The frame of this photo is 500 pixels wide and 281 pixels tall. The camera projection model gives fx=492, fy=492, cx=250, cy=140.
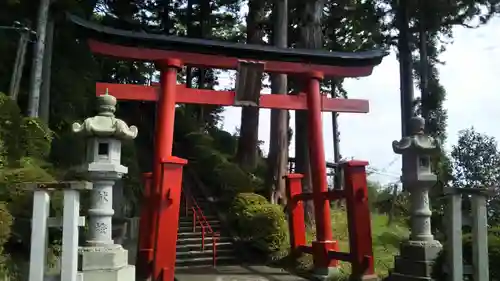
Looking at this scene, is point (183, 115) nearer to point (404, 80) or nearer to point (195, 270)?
point (404, 80)

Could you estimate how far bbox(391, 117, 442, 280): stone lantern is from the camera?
7496mm

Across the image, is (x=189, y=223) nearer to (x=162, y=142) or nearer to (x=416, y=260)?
(x=162, y=142)

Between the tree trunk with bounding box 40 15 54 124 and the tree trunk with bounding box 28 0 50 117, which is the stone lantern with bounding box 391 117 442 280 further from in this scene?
the tree trunk with bounding box 40 15 54 124

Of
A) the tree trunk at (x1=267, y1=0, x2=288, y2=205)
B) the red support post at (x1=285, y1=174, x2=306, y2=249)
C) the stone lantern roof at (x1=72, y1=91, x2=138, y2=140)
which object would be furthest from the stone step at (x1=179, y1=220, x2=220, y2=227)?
the stone lantern roof at (x1=72, y1=91, x2=138, y2=140)

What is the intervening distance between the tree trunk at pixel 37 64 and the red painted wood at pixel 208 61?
6.60ft

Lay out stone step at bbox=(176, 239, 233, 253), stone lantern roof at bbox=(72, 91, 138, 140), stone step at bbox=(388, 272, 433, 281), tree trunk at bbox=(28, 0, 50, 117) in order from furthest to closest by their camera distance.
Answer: stone step at bbox=(176, 239, 233, 253) → tree trunk at bbox=(28, 0, 50, 117) → stone step at bbox=(388, 272, 433, 281) → stone lantern roof at bbox=(72, 91, 138, 140)

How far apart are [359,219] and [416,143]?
189cm

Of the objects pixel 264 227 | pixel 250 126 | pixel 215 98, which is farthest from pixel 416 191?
pixel 250 126

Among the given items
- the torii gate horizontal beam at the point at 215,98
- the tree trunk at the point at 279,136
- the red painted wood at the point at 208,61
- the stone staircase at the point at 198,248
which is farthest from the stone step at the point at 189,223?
the red painted wood at the point at 208,61

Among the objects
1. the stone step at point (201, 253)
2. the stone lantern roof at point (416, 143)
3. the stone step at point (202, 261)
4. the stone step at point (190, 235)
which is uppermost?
the stone lantern roof at point (416, 143)

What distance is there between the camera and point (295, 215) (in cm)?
1129

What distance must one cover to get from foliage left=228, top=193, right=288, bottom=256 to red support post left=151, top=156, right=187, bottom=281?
4114mm

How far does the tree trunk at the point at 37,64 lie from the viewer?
11.0 metres

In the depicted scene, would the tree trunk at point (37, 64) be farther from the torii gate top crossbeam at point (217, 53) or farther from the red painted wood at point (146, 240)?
the red painted wood at point (146, 240)
